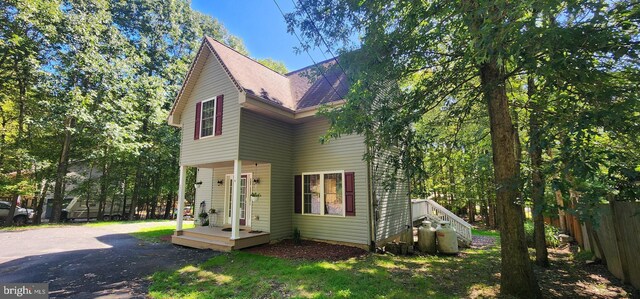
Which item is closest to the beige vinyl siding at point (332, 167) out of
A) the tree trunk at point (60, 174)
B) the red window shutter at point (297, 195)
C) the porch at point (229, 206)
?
the red window shutter at point (297, 195)

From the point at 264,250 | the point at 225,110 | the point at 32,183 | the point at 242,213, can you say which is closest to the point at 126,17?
the point at 32,183

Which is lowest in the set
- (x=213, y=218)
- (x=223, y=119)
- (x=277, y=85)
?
(x=213, y=218)

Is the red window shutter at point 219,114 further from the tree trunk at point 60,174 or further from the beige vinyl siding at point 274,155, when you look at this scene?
the tree trunk at point 60,174

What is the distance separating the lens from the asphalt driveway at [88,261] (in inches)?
216

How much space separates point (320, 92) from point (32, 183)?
17854 millimetres

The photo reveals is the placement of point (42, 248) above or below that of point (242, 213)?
below

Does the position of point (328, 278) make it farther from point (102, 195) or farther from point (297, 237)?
point (102, 195)

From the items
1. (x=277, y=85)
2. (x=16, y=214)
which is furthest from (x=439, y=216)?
(x=16, y=214)

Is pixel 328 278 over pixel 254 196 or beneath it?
beneath

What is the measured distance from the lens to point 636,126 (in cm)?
363

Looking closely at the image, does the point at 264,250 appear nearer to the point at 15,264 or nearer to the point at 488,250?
the point at 15,264

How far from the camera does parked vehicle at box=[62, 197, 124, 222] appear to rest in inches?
762

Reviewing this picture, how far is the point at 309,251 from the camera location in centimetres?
841

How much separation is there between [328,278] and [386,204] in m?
4.62
